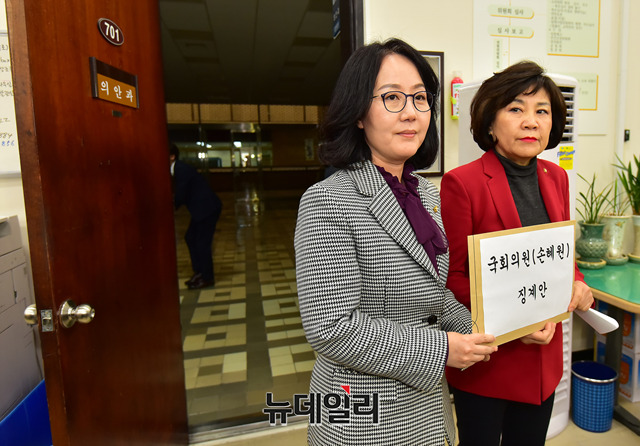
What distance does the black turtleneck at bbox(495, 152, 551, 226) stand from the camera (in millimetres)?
1158

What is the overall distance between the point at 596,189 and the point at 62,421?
9.28 feet

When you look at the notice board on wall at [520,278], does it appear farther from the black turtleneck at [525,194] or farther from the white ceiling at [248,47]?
the white ceiling at [248,47]

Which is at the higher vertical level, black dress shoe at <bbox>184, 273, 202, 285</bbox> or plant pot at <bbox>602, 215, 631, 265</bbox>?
plant pot at <bbox>602, 215, 631, 265</bbox>

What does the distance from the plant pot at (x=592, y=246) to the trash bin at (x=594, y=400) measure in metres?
0.58

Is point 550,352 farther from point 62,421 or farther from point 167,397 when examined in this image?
point 167,397

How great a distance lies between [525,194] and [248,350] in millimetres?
2382

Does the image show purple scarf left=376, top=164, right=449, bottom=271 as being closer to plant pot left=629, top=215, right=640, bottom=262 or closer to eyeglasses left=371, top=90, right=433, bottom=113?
eyeglasses left=371, top=90, right=433, bottom=113

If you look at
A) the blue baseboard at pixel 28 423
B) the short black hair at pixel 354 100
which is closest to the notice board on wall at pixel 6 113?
the blue baseboard at pixel 28 423

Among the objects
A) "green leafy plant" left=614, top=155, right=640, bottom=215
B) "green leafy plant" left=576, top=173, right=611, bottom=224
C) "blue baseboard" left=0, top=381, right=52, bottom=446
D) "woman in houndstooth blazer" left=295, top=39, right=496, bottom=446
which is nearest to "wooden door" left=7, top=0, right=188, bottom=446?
"blue baseboard" left=0, top=381, right=52, bottom=446

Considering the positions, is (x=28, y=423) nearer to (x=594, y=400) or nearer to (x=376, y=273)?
(x=376, y=273)

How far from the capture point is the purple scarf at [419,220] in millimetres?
898

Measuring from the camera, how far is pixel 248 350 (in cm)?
297

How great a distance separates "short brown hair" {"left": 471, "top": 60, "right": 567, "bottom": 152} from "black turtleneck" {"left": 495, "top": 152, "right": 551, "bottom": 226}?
0.09 meters

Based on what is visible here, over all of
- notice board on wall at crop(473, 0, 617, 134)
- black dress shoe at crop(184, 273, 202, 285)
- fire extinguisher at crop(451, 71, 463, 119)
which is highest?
notice board on wall at crop(473, 0, 617, 134)
